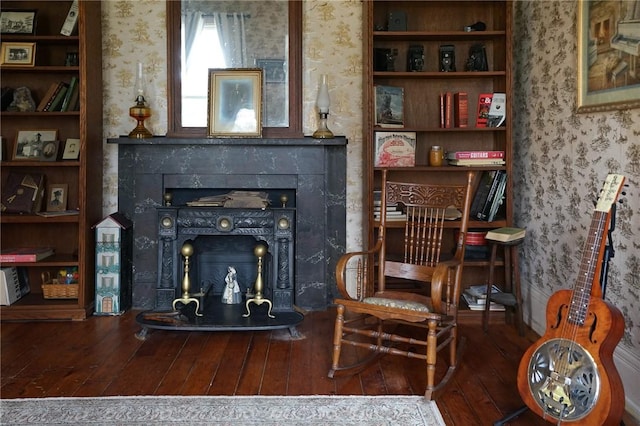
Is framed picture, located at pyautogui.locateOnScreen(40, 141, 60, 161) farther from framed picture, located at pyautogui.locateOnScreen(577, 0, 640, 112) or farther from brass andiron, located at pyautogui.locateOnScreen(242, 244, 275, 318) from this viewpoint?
framed picture, located at pyautogui.locateOnScreen(577, 0, 640, 112)

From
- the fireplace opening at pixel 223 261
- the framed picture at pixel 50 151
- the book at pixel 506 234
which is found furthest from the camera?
the fireplace opening at pixel 223 261

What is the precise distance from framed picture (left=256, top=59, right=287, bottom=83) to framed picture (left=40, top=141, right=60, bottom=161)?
1.52 metres

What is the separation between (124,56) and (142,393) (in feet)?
8.43

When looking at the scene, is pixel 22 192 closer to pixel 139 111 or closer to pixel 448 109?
pixel 139 111

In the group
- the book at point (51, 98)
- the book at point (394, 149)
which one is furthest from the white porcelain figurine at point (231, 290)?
the book at point (51, 98)

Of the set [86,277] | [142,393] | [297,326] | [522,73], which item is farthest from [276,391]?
[522,73]

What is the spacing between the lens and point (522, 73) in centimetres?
412

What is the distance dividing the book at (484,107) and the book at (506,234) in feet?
2.54

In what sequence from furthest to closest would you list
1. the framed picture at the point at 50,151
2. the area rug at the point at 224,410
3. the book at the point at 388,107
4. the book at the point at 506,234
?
the framed picture at the point at 50,151
the book at the point at 388,107
the book at the point at 506,234
the area rug at the point at 224,410

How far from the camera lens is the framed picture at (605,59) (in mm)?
2658

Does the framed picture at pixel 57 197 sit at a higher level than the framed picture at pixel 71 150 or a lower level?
lower

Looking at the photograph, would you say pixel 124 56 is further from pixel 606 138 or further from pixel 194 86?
pixel 606 138

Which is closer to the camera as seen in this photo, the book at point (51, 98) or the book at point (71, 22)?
the book at point (71, 22)

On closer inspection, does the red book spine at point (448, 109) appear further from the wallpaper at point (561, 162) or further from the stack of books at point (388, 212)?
the stack of books at point (388, 212)
